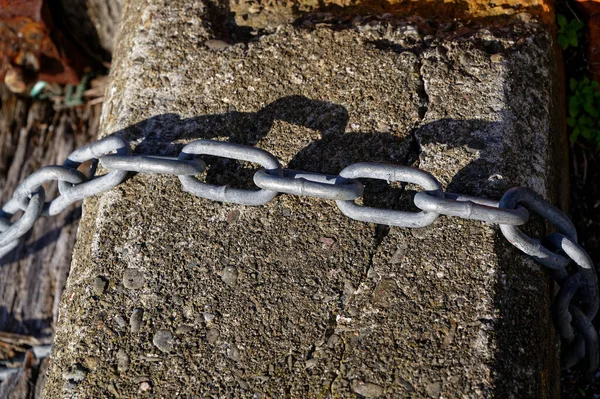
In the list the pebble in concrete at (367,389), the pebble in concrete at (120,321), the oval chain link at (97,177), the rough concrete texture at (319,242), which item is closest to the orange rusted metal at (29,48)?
the rough concrete texture at (319,242)

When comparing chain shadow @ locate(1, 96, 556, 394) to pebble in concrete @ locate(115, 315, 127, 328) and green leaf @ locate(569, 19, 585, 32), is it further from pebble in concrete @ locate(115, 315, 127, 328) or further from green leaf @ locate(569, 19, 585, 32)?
green leaf @ locate(569, 19, 585, 32)

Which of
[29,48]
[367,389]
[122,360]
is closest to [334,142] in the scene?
[367,389]

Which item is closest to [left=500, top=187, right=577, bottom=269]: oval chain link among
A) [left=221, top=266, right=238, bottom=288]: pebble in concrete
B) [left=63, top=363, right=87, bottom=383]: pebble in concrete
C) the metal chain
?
the metal chain

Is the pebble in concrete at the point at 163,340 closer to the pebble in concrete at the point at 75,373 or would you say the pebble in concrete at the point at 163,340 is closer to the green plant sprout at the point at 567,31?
the pebble in concrete at the point at 75,373

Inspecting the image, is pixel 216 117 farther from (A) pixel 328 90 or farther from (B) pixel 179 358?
(B) pixel 179 358

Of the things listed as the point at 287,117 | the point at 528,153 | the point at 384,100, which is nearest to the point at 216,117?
the point at 287,117

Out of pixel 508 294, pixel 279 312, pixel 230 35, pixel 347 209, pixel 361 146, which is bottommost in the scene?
pixel 279 312

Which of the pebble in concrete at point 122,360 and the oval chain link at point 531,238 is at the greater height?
the oval chain link at point 531,238
